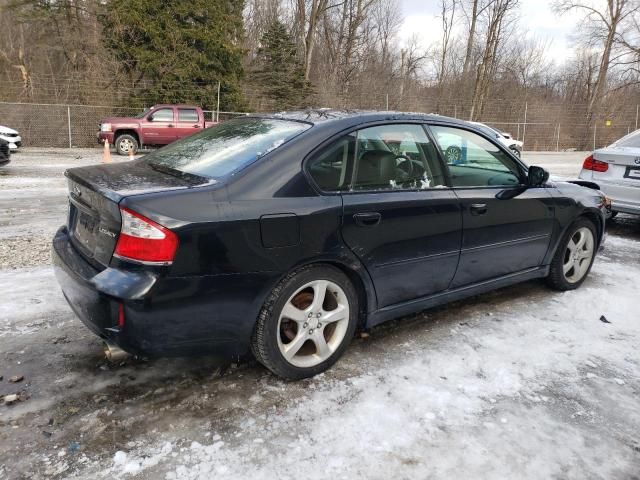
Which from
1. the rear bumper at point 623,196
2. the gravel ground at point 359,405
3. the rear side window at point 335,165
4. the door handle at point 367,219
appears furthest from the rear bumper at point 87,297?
the rear bumper at point 623,196

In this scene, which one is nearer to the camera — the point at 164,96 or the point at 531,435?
the point at 531,435

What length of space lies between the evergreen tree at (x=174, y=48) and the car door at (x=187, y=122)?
14.2 feet

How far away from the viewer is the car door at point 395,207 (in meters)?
3.03

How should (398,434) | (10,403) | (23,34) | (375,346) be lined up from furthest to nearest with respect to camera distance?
1. (23,34)
2. (375,346)
3. (10,403)
4. (398,434)

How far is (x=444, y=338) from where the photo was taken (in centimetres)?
359

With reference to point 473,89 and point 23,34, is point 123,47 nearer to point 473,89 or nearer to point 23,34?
point 23,34

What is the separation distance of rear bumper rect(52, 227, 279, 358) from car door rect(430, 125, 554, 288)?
1.63 metres

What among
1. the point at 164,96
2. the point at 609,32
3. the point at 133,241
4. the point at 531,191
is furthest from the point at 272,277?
the point at 609,32

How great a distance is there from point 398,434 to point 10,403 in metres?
2.04

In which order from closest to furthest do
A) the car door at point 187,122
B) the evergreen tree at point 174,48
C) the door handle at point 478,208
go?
1. the door handle at point 478,208
2. the car door at point 187,122
3. the evergreen tree at point 174,48

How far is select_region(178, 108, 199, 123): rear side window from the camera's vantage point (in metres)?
18.0

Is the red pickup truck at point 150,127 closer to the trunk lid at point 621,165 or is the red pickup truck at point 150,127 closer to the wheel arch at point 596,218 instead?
the trunk lid at point 621,165

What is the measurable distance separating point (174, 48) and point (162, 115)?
19.4 feet

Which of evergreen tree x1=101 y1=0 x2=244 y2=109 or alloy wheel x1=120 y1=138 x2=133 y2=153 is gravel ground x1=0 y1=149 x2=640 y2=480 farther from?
evergreen tree x1=101 y1=0 x2=244 y2=109
